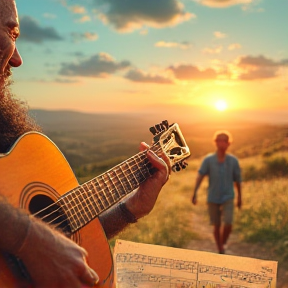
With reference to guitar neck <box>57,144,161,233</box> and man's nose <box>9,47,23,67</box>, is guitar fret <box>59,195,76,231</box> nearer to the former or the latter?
guitar neck <box>57,144,161,233</box>

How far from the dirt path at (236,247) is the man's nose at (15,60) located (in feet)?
16.8

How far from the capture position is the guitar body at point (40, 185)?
1655mm

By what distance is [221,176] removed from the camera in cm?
622

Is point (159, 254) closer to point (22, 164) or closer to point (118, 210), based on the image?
point (118, 210)

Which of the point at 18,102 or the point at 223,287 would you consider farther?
the point at 18,102

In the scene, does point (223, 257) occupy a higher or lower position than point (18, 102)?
lower

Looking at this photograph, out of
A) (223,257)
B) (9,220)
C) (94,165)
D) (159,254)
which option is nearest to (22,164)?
(9,220)

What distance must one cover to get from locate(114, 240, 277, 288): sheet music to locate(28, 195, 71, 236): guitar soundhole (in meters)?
0.27

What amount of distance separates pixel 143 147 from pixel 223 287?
0.76m

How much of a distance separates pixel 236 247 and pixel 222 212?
59.1 inches

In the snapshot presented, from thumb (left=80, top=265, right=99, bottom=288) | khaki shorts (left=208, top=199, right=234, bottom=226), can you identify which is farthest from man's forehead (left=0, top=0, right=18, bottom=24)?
khaki shorts (left=208, top=199, right=234, bottom=226)

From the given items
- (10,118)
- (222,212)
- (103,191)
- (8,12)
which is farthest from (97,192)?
(222,212)

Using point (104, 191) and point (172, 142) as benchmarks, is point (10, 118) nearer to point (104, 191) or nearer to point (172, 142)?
point (104, 191)

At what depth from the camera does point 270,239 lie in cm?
759
